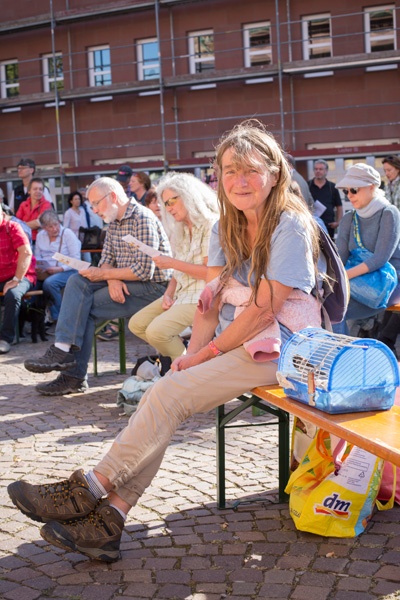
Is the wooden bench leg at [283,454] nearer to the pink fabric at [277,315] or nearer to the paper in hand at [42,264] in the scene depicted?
the pink fabric at [277,315]

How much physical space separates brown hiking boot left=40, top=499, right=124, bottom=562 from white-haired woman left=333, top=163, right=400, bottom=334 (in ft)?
12.1

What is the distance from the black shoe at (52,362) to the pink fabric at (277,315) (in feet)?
10.5

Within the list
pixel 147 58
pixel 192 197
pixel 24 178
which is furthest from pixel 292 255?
pixel 147 58

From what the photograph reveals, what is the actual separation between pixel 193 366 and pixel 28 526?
1.12 m

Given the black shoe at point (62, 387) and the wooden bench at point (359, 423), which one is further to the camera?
the black shoe at point (62, 387)

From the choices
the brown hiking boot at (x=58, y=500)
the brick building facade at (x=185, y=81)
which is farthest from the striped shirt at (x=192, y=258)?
the brick building facade at (x=185, y=81)

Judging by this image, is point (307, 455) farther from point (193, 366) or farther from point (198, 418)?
point (198, 418)

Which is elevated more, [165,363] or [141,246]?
[141,246]

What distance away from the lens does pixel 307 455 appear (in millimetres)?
4395

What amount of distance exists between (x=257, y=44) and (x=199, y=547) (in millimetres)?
23473

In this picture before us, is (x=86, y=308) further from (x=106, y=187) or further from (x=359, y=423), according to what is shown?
(x=359, y=423)

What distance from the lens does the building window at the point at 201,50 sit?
26688mm

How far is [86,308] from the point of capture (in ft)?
25.1

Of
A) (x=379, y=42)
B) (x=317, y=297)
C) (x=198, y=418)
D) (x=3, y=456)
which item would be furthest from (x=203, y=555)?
(x=379, y=42)
